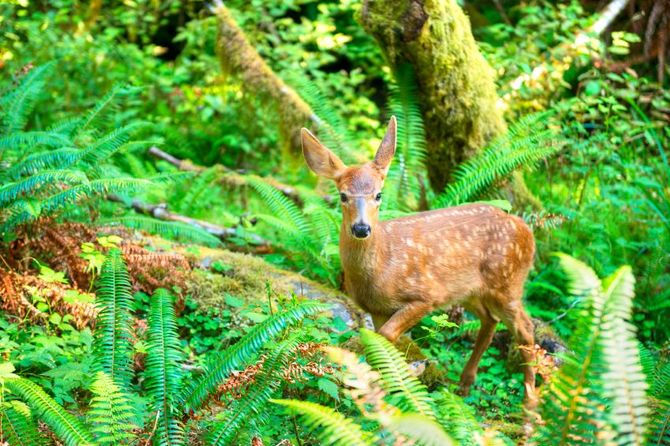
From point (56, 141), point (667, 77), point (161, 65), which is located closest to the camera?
point (56, 141)

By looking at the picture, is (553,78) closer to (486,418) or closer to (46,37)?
(486,418)

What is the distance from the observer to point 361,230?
4.98 metres

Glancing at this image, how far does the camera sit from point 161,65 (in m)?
A: 12.1

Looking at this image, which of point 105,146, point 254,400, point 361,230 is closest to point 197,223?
point 105,146

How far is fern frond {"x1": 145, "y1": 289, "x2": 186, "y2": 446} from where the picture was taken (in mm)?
3779

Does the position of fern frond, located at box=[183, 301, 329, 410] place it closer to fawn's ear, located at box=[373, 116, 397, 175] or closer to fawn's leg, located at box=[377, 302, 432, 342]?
fawn's leg, located at box=[377, 302, 432, 342]

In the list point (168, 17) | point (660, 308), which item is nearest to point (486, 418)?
point (660, 308)

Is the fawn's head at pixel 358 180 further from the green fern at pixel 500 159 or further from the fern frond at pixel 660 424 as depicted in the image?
the fern frond at pixel 660 424

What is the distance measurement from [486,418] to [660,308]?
2258 millimetres

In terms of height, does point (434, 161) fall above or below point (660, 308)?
above

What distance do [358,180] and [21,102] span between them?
3256 millimetres

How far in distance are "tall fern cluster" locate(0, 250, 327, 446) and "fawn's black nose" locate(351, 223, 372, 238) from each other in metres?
0.98

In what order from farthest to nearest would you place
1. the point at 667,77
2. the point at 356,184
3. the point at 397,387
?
the point at 667,77, the point at 356,184, the point at 397,387

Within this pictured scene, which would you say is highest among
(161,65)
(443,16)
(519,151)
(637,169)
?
(443,16)
